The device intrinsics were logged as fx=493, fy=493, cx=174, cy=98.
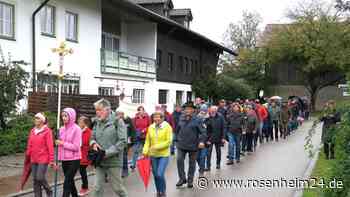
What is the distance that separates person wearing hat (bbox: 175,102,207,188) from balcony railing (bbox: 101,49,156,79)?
48.7 ft

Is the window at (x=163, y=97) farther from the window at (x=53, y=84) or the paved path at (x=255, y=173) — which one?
the paved path at (x=255, y=173)

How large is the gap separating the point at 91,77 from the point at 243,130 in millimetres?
10225

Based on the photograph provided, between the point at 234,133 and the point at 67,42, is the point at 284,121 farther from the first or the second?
the point at 67,42

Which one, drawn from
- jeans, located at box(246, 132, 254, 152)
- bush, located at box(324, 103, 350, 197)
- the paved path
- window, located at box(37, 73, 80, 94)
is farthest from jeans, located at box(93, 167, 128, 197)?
window, located at box(37, 73, 80, 94)

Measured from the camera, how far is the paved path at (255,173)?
9.74 meters

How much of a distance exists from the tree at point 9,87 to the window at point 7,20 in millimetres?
2979

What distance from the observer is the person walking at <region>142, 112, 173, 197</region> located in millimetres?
8883

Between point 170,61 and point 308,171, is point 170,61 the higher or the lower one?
the higher one

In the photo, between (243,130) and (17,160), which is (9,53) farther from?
(243,130)

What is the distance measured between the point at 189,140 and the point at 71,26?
1400 centimetres

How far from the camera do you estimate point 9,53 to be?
684 inches

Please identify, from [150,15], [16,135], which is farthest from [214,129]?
[150,15]

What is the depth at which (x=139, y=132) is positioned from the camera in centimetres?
1305

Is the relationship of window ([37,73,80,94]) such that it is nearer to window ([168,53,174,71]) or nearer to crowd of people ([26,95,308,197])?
crowd of people ([26,95,308,197])
